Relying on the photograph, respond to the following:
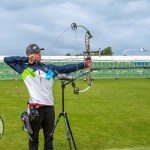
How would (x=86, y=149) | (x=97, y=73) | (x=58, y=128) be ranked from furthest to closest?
(x=97, y=73) < (x=58, y=128) < (x=86, y=149)

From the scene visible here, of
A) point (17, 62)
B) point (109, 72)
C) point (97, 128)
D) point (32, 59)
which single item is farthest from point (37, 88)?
point (109, 72)

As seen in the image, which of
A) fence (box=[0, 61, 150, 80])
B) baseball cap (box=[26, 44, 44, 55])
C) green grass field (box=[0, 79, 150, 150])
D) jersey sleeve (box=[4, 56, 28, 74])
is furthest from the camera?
fence (box=[0, 61, 150, 80])

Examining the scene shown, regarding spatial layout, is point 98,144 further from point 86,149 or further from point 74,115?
point 74,115

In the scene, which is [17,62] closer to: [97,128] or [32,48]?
[32,48]

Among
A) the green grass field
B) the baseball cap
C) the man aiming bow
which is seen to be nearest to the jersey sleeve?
the man aiming bow

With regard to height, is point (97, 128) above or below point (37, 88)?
below

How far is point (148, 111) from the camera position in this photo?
15055 mm

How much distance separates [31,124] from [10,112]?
27.4 ft

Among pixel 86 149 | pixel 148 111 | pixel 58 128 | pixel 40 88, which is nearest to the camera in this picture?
pixel 40 88

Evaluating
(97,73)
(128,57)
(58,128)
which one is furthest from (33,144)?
(128,57)

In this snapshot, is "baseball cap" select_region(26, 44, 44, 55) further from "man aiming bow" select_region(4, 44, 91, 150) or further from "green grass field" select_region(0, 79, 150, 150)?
"green grass field" select_region(0, 79, 150, 150)

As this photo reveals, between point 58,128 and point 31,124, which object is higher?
point 31,124

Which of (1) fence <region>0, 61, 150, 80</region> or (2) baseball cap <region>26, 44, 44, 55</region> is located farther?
(1) fence <region>0, 61, 150, 80</region>

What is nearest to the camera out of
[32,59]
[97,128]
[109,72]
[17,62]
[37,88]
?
[37,88]
